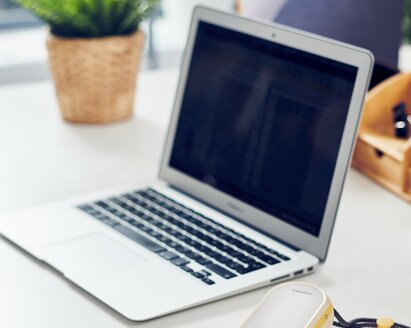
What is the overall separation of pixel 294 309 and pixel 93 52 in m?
0.73

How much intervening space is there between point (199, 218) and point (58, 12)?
0.50 metres

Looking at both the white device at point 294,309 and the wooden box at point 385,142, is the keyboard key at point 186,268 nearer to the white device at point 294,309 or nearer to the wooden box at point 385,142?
the white device at point 294,309

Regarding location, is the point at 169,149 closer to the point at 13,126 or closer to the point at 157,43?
the point at 13,126

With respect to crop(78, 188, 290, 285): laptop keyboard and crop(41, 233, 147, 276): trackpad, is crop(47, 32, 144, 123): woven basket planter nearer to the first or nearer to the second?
crop(78, 188, 290, 285): laptop keyboard

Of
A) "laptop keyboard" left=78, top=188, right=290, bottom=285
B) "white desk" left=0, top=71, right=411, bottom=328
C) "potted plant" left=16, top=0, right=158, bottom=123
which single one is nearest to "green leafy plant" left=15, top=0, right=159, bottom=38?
"potted plant" left=16, top=0, right=158, bottom=123

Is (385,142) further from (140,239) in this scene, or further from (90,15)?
(90,15)

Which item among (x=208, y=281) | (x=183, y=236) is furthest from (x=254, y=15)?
(x=208, y=281)

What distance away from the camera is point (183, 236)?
99 cm

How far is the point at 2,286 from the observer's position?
0.89 meters

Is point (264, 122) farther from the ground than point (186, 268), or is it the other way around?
point (264, 122)

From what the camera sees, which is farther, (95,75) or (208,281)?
(95,75)

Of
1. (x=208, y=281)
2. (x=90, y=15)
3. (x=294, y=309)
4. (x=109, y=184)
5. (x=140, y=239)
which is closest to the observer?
(x=294, y=309)

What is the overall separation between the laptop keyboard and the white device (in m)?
0.11

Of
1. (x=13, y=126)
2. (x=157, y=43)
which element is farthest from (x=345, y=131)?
(x=157, y=43)
